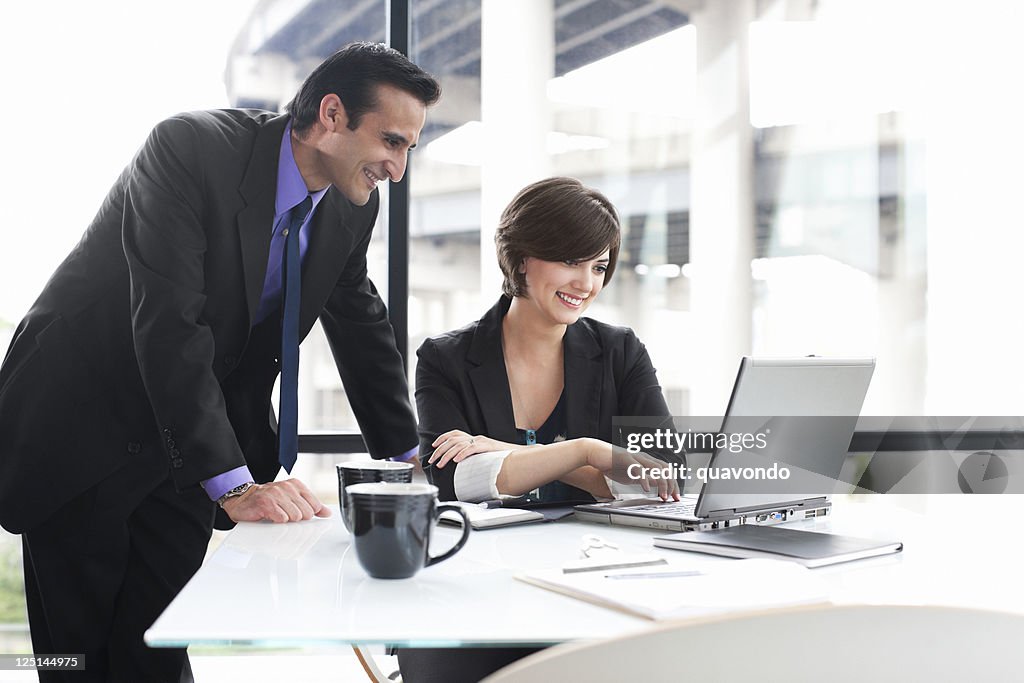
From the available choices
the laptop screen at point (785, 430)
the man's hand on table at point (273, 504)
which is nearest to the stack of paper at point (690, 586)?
the laptop screen at point (785, 430)

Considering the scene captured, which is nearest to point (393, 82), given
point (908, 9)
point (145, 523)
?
point (145, 523)

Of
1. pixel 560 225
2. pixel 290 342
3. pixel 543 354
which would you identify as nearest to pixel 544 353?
pixel 543 354

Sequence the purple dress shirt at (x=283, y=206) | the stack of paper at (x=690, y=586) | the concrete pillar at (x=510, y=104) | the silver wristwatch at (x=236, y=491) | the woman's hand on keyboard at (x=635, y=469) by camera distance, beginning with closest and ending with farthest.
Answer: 1. the stack of paper at (x=690, y=586)
2. the silver wristwatch at (x=236, y=491)
3. the woman's hand on keyboard at (x=635, y=469)
4. the purple dress shirt at (x=283, y=206)
5. the concrete pillar at (x=510, y=104)

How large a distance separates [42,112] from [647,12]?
1911 mm

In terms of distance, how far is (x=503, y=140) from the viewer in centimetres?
295

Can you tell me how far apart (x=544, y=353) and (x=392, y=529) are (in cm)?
115

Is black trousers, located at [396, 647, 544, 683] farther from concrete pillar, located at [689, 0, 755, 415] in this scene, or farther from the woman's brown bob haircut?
concrete pillar, located at [689, 0, 755, 415]

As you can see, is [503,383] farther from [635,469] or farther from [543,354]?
[635,469]

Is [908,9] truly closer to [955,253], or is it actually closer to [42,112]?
[955,253]

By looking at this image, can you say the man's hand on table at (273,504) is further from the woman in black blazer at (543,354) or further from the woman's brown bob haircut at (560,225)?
the woman's brown bob haircut at (560,225)

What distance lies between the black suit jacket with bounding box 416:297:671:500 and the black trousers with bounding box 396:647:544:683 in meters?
0.55

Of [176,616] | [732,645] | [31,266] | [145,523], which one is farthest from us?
[31,266]

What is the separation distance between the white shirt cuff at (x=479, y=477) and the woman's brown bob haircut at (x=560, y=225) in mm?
535

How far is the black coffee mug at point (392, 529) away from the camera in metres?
0.95
